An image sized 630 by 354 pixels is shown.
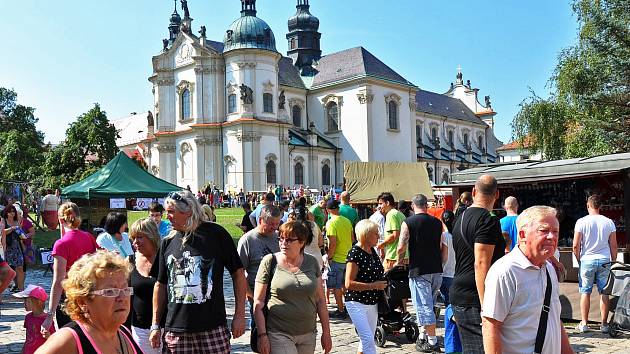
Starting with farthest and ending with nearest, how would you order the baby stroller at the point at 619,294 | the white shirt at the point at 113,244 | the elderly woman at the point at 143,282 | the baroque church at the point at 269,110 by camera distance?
the baroque church at the point at 269,110
the baby stroller at the point at 619,294
the white shirt at the point at 113,244
the elderly woman at the point at 143,282

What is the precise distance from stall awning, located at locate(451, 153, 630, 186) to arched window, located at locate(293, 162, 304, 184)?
38803mm

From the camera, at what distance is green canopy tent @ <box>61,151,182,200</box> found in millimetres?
17125

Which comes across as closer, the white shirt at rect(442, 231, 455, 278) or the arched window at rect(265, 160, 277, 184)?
the white shirt at rect(442, 231, 455, 278)

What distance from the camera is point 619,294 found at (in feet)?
27.0

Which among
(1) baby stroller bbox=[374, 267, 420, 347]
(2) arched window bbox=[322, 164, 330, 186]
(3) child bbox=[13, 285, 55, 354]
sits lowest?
(1) baby stroller bbox=[374, 267, 420, 347]

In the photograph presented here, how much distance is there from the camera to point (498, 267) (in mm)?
3592

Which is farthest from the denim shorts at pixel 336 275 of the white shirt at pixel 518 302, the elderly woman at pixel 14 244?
the elderly woman at pixel 14 244

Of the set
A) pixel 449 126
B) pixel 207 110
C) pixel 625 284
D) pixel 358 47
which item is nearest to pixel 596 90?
pixel 625 284

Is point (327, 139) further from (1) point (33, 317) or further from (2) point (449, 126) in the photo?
(1) point (33, 317)

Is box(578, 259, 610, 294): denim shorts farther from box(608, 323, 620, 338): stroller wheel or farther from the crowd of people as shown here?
box(608, 323, 620, 338): stroller wheel

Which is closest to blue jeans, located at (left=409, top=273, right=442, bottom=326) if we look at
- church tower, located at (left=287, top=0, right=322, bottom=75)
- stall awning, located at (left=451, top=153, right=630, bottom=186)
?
stall awning, located at (left=451, top=153, right=630, bottom=186)

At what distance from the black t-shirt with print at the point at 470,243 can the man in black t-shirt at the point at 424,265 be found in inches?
101

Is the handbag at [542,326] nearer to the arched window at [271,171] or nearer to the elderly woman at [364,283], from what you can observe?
the elderly woman at [364,283]

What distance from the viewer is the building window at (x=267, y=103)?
50344mm
